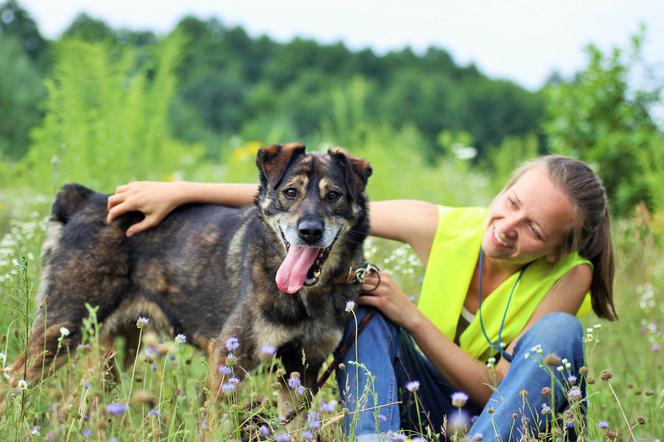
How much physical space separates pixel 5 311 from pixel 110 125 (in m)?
3.12

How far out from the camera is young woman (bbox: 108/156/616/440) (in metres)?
3.26

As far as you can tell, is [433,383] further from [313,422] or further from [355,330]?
[313,422]

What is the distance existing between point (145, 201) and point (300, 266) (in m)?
1.01

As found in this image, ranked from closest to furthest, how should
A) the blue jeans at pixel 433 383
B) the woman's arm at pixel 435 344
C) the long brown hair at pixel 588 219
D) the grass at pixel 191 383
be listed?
the grass at pixel 191 383, the blue jeans at pixel 433 383, the woman's arm at pixel 435 344, the long brown hair at pixel 588 219

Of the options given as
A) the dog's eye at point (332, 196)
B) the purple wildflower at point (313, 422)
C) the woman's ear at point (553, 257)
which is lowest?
the purple wildflower at point (313, 422)

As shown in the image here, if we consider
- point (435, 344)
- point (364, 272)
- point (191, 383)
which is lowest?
point (191, 383)

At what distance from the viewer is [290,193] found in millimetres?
3328

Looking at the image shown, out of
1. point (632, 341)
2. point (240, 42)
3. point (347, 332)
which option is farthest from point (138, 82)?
point (240, 42)

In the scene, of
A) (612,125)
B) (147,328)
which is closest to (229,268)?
(147,328)

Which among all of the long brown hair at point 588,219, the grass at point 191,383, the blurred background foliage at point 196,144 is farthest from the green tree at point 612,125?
the long brown hair at point 588,219

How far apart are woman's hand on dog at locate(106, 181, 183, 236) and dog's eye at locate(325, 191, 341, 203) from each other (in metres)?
0.93

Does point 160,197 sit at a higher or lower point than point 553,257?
higher

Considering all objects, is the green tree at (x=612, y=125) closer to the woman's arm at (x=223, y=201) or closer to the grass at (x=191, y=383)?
the grass at (x=191, y=383)

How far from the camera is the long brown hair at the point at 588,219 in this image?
11.4 ft
